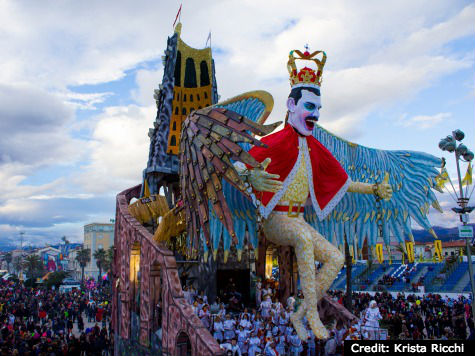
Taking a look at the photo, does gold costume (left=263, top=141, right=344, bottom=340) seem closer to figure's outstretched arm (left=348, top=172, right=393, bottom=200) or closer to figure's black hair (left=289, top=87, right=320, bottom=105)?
figure's black hair (left=289, top=87, right=320, bottom=105)

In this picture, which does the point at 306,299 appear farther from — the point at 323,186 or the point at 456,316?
the point at 456,316

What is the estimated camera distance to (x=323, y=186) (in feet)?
35.6

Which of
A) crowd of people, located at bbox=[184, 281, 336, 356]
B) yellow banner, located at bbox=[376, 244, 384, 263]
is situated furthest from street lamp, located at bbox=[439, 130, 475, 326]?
crowd of people, located at bbox=[184, 281, 336, 356]

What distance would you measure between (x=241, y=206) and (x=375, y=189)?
360cm

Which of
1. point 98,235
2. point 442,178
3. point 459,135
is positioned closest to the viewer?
point 442,178

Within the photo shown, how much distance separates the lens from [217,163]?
8.84 m

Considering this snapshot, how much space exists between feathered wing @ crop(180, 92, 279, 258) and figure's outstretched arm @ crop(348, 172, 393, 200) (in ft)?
9.41

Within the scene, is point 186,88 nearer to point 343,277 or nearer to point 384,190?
point 384,190

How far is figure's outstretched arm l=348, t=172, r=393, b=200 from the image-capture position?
11070 mm

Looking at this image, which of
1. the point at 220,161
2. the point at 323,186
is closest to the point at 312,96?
the point at 323,186

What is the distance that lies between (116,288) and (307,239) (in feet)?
31.5

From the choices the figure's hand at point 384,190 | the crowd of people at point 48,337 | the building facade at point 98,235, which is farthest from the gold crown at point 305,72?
the building facade at point 98,235

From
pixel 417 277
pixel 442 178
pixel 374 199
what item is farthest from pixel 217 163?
pixel 417 277

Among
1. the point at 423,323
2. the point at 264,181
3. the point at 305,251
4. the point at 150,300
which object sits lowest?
the point at 423,323
